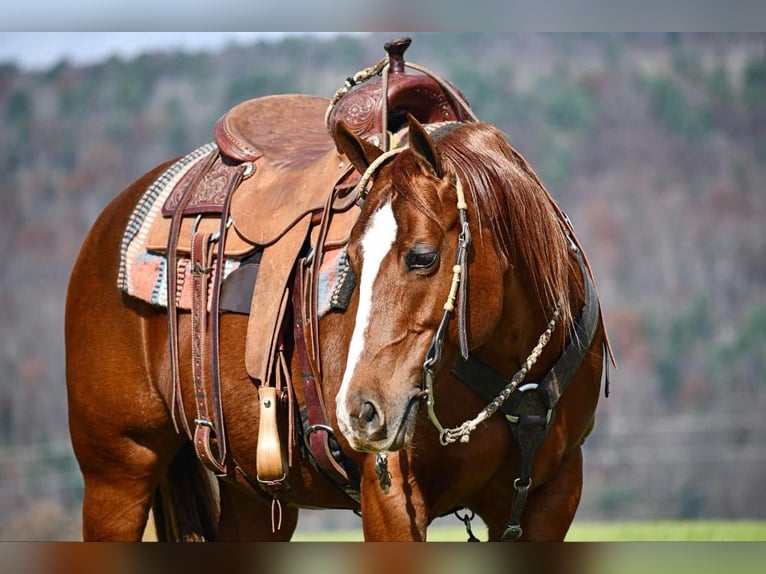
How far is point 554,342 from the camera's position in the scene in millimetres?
2889

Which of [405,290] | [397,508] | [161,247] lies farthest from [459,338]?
[161,247]

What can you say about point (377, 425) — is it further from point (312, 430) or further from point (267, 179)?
point (267, 179)

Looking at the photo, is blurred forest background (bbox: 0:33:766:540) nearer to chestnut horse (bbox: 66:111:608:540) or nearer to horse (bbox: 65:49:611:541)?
horse (bbox: 65:49:611:541)

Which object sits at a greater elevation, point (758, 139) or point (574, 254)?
point (574, 254)

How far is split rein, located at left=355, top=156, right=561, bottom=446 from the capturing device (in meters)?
2.48

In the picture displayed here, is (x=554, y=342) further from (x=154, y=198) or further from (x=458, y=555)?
(x=154, y=198)

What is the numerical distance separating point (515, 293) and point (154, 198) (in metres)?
1.64

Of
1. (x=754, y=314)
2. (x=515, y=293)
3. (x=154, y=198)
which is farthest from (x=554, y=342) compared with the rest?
(x=754, y=314)

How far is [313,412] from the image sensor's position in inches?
→ 122

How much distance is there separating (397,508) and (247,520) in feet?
4.63

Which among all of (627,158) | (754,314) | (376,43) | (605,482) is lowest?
(605,482)

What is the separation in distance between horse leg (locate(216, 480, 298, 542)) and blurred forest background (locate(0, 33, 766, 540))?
6.87 m

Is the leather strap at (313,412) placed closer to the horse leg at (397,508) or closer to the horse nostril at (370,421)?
the horse leg at (397,508)

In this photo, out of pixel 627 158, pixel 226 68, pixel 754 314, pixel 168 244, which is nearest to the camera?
pixel 168 244
